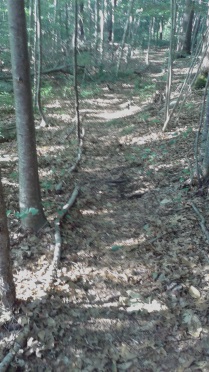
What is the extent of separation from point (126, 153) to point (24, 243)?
578cm

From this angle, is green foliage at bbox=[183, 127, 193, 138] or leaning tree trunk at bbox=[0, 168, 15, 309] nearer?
leaning tree trunk at bbox=[0, 168, 15, 309]

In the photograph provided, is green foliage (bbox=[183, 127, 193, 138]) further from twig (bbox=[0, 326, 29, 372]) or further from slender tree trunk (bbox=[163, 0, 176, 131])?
twig (bbox=[0, 326, 29, 372])

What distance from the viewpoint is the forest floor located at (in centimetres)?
354

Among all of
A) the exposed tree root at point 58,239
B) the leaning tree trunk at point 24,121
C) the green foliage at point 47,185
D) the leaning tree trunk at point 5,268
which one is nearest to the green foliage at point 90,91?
the green foliage at point 47,185

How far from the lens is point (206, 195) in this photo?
254 inches

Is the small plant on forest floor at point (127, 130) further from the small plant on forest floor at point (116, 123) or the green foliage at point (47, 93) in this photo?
the green foliage at point (47, 93)

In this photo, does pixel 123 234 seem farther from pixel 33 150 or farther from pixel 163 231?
pixel 33 150

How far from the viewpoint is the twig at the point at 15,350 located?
317 cm

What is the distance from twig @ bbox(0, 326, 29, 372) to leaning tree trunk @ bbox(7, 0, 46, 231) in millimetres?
1840

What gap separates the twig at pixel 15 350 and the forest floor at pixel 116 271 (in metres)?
0.04

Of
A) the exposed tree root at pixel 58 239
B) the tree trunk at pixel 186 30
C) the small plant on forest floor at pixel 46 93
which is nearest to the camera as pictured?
the exposed tree root at pixel 58 239

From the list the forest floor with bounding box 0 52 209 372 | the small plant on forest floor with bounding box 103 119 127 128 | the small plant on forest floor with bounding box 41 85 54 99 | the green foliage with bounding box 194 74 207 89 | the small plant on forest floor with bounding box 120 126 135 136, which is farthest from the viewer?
the small plant on forest floor with bounding box 41 85 54 99

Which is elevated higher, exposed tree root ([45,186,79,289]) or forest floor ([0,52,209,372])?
exposed tree root ([45,186,79,289])

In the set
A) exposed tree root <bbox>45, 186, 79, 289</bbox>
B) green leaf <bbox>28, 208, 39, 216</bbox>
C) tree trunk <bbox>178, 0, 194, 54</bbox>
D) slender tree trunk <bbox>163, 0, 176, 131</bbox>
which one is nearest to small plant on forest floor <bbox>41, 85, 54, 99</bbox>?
slender tree trunk <bbox>163, 0, 176, 131</bbox>
